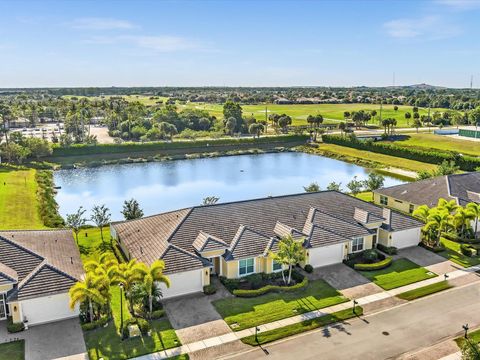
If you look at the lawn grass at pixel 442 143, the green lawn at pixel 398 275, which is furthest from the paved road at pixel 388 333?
the lawn grass at pixel 442 143

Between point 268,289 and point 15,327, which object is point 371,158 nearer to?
point 268,289

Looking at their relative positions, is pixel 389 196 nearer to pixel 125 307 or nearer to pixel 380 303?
pixel 380 303

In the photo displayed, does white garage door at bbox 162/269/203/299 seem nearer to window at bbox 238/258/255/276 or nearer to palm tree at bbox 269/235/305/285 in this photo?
window at bbox 238/258/255/276

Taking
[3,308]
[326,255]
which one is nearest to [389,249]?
[326,255]

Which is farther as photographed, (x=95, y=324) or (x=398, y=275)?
→ (x=398, y=275)

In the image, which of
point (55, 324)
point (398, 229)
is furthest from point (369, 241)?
point (55, 324)

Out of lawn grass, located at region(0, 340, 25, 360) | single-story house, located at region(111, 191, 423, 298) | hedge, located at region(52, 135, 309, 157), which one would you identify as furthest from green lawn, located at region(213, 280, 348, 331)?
hedge, located at region(52, 135, 309, 157)
